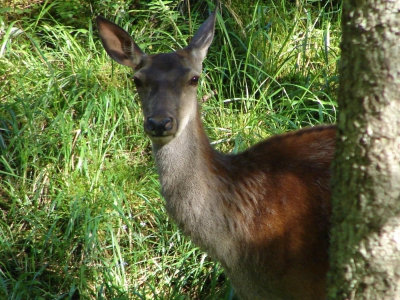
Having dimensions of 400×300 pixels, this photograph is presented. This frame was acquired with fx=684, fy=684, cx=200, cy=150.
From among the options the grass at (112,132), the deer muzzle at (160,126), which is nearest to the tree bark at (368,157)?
the deer muzzle at (160,126)

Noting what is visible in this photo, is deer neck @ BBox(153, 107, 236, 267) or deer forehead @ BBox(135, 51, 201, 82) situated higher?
deer forehead @ BBox(135, 51, 201, 82)

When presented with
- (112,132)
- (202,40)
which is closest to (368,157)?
(202,40)

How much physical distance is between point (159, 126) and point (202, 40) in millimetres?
922

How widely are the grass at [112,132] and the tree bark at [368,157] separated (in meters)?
2.03

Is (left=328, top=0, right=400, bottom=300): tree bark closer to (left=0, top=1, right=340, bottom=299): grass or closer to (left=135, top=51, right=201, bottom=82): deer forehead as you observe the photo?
(left=135, top=51, right=201, bottom=82): deer forehead

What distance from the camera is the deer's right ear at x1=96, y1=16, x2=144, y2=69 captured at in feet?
14.9

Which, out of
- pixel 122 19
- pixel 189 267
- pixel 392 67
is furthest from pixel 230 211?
pixel 122 19

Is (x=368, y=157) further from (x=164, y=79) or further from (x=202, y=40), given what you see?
(x=202, y=40)

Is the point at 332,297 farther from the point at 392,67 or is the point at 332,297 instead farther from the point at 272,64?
the point at 272,64

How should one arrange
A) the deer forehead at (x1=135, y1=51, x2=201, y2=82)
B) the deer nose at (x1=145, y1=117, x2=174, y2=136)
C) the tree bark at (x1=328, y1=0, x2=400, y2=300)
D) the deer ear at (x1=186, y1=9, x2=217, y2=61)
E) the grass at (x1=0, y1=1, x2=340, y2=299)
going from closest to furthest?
the tree bark at (x1=328, y1=0, x2=400, y2=300) → the deer nose at (x1=145, y1=117, x2=174, y2=136) → the deer forehead at (x1=135, y1=51, x2=201, y2=82) → the deer ear at (x1=186, y1=9, x2=217, y2=61) → the grass at (x1=0, y1=1, x2=340, y2=299)

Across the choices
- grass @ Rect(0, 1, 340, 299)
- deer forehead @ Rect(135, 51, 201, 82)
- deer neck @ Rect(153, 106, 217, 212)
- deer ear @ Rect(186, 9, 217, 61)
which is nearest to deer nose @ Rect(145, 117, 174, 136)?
deer neck @ Rect(153, 106, 217, 212)

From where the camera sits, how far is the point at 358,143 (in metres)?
2.64

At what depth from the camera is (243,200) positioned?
13.2 feet

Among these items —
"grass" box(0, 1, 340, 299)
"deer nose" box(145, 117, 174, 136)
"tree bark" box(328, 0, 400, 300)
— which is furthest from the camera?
"grass" box(0, 1, 340, 299)
